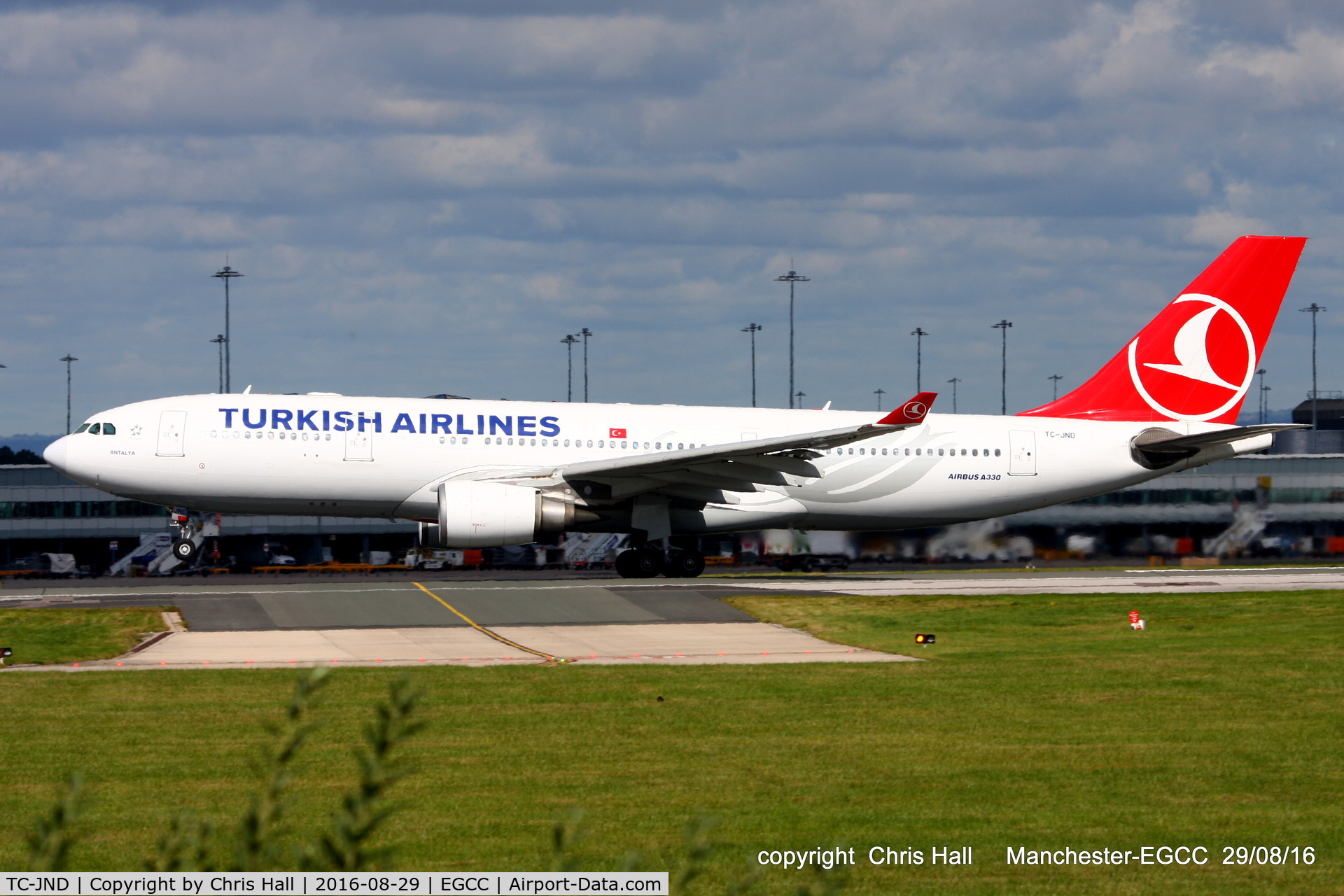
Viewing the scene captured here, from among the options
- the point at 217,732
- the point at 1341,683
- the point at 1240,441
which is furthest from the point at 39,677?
the point at 1240,441

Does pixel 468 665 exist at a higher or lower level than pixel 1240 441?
lower

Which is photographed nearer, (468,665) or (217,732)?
(217,732)

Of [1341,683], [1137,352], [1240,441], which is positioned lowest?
[1341,683]

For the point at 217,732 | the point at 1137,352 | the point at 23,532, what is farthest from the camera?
the point at 23,532

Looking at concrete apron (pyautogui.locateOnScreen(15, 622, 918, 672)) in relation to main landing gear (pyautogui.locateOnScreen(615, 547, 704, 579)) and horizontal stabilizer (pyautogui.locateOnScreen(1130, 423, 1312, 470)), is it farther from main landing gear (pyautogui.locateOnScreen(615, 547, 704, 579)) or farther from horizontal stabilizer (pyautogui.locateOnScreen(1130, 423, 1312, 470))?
horizontal stabilizer (pyautogui.locateOnScreen(1130, 423, 1312, 470))

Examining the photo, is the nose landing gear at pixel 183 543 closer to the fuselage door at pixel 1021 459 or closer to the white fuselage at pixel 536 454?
the white fuselage at pixel 536 454

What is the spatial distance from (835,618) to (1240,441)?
585 inches

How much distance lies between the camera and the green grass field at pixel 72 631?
19.1 meters

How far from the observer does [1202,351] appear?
3591cm

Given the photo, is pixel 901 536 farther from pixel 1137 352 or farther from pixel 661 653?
pixel 661 653

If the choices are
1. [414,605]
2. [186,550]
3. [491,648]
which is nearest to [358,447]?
[186,550]

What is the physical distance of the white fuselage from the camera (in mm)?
30266

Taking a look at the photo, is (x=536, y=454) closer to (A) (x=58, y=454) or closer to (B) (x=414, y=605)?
(B) (x=414, y=605)

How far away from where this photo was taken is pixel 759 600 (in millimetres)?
26734
